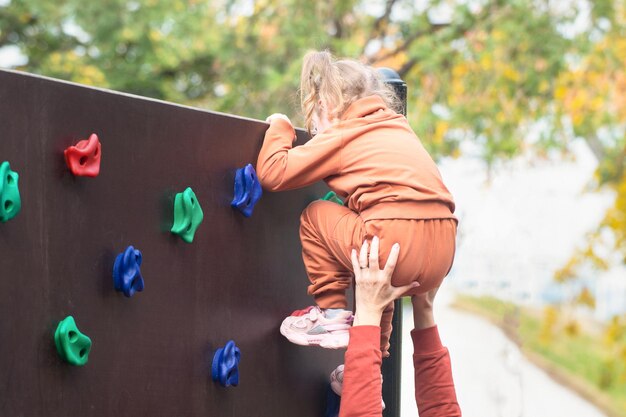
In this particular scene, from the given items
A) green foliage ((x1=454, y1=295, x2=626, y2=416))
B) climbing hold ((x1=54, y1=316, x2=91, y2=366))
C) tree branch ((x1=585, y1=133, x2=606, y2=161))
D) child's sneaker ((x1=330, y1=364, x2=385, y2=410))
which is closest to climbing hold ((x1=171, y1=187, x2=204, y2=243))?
climbing hold ((x1=54, y1=316, x2=91, y2=366))

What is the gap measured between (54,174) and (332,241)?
89 cm

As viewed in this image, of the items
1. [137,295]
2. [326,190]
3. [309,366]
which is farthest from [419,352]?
[137,295]

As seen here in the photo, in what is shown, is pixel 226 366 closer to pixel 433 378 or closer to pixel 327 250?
pixel 327 250

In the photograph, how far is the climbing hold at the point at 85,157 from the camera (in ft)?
7.10

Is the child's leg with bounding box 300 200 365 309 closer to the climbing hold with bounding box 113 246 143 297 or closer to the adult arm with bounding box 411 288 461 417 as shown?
the adult arm with bounding box 411 288 461 417

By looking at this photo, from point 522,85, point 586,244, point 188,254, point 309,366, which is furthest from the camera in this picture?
point 586,244

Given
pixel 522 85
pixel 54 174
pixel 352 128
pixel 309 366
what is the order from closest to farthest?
pixel 54 174, pixel 352 128, pixel 309 366, pixel 522 85

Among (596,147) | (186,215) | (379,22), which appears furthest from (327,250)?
(596,147)

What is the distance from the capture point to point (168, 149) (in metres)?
2.52

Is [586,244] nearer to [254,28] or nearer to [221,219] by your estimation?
[254,28]

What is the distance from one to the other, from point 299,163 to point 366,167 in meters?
0.19

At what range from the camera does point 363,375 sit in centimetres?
273

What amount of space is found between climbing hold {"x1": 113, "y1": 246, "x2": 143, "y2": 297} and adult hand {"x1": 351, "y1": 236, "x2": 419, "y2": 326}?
0.65m

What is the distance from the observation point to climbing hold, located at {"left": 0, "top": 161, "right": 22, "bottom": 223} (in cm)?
196
